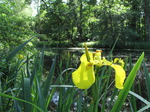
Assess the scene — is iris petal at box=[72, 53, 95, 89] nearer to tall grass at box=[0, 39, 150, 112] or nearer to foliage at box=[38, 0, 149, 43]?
tall grass at box=[0, 39, 150, 112]

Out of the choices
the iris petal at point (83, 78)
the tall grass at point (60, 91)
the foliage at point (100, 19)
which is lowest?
the tall grass at point (60, 91)

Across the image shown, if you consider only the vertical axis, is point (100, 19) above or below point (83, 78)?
above

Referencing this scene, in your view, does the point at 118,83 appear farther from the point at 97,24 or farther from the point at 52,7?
the point at 97,24

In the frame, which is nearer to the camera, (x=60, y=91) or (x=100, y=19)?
(x=60, y=91)

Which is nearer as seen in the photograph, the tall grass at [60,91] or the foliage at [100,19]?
the tall grass at [60,91]

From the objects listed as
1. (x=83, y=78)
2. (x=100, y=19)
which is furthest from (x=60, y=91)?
(x=100, y=19)

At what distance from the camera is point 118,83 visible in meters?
0.54

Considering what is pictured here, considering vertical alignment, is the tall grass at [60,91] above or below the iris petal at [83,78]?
below

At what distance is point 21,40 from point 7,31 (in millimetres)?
324

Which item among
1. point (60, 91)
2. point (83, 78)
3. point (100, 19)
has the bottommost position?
point (60, 91)

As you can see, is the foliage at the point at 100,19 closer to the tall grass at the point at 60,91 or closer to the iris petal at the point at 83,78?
the tall grass at the point at 60,91

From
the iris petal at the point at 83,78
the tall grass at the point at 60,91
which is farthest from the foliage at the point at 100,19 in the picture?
the iris petal at the point at 83,78

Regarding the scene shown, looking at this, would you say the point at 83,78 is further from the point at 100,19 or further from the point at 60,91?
the point at 100,19

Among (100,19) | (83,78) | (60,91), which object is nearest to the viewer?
(83,78)
